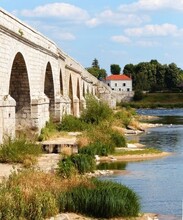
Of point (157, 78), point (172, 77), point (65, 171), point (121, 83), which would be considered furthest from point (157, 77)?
point (65, 171)

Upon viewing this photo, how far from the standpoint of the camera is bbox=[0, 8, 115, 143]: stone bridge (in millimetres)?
18906

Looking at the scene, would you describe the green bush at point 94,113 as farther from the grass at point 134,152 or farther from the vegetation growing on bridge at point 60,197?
the vegetation growing on bridge at point 60,197

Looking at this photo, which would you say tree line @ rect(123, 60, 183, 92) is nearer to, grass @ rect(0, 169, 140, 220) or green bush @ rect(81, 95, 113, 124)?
green bush @ rect(81, 95, 113, 124)

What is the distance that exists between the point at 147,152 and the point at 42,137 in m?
4.50

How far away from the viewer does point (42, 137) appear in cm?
2466

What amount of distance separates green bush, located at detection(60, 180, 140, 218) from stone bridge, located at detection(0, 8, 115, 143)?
24.0ft

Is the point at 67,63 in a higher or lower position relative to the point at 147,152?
higher

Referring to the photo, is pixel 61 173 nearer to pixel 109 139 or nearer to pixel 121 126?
pixel 109 139

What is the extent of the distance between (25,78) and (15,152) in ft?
20.2

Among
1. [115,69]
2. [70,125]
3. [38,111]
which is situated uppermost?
[115,69]

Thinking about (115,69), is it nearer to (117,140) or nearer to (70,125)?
(70,125)

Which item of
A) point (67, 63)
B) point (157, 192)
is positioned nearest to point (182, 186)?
point (157, 192)

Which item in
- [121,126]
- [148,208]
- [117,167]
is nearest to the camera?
[148,208]

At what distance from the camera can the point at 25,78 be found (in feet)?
77.2
